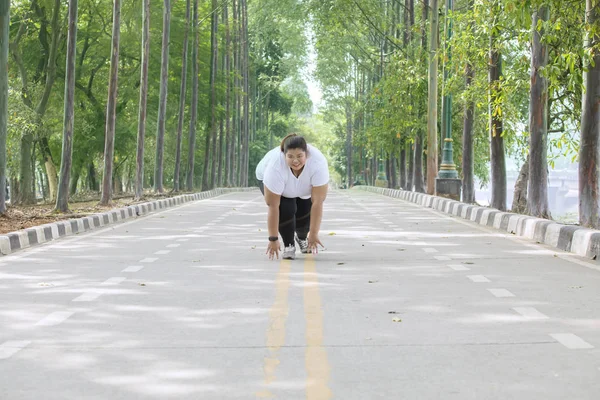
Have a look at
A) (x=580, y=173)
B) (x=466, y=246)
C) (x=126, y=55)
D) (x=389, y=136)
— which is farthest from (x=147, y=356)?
(x=389, y=136)

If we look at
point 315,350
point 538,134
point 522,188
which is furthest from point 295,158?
point 522,188

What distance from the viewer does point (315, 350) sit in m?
6.75

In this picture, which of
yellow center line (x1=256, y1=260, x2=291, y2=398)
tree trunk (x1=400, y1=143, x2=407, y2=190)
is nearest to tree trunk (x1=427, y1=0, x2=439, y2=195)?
tree trunk (x1=400, y1=143, x2=407, y2=190)

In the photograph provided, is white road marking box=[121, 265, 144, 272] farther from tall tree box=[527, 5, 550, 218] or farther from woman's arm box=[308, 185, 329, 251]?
tall tree box=[527, 5, 550, 218]

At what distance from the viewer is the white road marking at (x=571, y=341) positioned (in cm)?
681

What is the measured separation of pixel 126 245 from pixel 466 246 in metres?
4.66

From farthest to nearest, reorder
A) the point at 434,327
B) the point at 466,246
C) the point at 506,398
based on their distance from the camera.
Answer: the point at 466,246 → the point at 434,327 → the point at 506,398

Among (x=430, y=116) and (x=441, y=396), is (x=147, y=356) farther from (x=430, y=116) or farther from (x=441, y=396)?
(x=430, y=116)

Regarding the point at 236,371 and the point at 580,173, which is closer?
the point at 236,371

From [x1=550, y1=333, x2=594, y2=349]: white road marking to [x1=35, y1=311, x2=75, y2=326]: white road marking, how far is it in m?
3.42

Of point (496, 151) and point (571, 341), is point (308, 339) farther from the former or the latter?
point (496, 151)

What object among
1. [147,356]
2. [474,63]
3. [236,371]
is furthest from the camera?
[474,63]

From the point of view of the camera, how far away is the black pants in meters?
12.6

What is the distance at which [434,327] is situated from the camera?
7652mm
